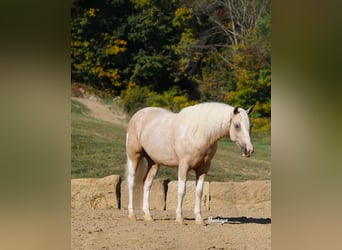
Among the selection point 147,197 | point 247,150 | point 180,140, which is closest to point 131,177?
point 147,197

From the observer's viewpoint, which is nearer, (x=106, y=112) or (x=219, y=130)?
(x=219, y=130)

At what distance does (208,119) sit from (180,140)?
265mm

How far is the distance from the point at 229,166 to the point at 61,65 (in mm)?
1710

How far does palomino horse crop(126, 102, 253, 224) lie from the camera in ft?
19.5

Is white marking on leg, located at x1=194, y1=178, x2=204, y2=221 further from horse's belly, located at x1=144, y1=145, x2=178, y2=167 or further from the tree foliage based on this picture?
the tree foliage

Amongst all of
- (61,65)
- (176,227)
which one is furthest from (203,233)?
(61,65)

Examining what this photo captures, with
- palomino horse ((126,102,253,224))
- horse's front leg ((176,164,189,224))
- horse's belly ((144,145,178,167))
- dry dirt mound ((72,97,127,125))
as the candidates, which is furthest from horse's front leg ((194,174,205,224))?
dry dirt mound ((72,97,127,125))

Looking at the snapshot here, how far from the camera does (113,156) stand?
612 centimetres

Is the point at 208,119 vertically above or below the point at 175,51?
below

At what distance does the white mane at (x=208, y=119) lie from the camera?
5953 millimetres

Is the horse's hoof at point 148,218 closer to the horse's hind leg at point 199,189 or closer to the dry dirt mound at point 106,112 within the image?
the horse's hind leg at point 199,189

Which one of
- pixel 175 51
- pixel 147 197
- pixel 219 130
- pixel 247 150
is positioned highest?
pixel 175 51

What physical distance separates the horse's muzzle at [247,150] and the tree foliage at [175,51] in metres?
0.23

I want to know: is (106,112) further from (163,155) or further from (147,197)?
(147,197)
